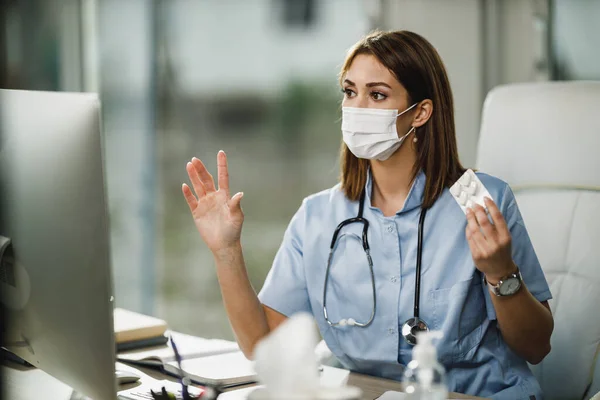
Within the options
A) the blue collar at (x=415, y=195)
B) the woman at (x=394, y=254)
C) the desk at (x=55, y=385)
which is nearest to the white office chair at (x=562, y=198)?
the woman at (x=394, y=254)

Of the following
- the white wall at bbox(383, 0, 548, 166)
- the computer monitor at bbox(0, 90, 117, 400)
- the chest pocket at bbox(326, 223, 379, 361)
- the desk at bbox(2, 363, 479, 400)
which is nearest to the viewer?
the computer monitor at bbox(0, 90, 117, 400)

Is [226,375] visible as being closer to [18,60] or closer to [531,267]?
[531,267]

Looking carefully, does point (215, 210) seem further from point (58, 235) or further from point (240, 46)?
point (240, 46)

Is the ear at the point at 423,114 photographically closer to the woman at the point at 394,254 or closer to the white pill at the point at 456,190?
the woman at the point at 394,254

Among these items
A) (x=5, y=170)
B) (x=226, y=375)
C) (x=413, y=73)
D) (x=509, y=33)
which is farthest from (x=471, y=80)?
(x=5, y=170)

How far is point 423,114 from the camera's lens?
1585mm

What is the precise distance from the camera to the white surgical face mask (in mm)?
1551

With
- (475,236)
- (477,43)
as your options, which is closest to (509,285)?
(475,236)

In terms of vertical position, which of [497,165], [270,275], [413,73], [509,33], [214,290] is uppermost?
[509,33]

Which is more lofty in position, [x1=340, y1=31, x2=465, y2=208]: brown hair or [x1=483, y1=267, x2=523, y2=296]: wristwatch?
[x1=340, y1=31, x2=465, y2=208]: brown hair

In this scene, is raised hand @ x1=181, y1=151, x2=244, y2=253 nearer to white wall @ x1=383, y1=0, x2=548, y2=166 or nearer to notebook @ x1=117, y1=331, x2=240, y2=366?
notebook @ x1=117, y1=331, x2=240, y2=366

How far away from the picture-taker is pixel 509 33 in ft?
8.99

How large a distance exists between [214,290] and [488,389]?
2433 millimetres

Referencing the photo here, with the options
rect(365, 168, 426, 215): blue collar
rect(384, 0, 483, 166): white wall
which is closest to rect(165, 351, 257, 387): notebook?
rect(365, 168, 426, 215): blue collar
